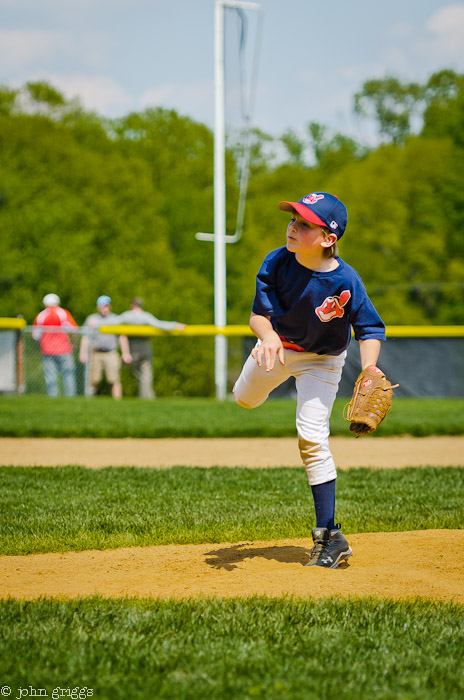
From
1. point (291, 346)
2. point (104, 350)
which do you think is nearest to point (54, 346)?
point (104, 350)

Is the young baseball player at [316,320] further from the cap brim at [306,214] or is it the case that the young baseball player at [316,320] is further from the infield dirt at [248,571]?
the infield dirt at [248,571]

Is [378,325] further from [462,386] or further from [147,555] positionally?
[462,386]

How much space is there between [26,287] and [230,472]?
25958mm

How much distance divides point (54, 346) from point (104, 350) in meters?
0.85

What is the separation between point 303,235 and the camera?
386 centimetres

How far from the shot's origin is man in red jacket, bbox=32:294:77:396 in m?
13.8

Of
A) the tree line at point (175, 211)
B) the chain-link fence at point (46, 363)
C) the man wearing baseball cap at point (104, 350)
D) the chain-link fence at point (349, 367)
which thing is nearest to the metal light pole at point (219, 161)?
the chain-link fence at point (349, 367)

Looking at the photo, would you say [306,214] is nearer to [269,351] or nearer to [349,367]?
[269,351]

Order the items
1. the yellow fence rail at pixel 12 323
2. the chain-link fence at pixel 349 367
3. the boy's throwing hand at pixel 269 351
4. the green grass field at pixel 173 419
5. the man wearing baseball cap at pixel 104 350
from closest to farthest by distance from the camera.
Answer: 1. the boy's throwing hand at pixel 269 351
2. the green grass field at pixel 173 419
3. the man wearing baseball cap at pixel 104 350
4. the yellow fence rail at pixel 12 323
5. the chain-link fence at pixel 349 367

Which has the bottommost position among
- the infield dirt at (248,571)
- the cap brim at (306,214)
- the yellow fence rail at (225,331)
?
the infield dirt at (248,571)

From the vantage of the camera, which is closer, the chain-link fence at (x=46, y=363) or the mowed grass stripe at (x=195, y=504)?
the mowed grass stripe at (x=195, y=504)

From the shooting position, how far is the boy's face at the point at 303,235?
386cm

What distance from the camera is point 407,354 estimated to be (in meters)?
15.2

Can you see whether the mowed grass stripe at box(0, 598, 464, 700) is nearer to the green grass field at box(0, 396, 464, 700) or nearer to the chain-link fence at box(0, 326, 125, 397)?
the green grass field at box(0, 396, 464, 700)
